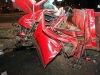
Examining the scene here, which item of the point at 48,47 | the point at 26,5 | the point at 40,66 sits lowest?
the point at 40,66

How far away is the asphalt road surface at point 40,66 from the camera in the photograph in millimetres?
3773

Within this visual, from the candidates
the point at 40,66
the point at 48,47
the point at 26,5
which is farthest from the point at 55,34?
the point at 26,5

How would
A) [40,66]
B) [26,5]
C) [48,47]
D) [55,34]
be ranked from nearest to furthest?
[48,47] → [55,34] → [40,66] → [26,5]

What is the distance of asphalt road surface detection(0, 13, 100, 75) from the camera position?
12.4ft

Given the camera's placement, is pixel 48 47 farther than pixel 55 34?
No

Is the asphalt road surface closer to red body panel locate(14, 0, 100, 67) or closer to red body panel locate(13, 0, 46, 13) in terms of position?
red body panel locate(14, 0, 100, 67)

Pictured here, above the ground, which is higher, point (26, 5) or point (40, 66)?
point (26, 5)

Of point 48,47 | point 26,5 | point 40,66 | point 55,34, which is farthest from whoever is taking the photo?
point 26,5

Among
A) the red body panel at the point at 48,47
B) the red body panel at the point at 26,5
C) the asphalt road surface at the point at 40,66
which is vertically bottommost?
the asphalt road surface at the point at 40,66

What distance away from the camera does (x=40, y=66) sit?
13.6ft

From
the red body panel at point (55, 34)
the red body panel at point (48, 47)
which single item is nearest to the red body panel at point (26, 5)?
the red body panel at point (55, 34)

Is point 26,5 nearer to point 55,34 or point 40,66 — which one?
point 55,34

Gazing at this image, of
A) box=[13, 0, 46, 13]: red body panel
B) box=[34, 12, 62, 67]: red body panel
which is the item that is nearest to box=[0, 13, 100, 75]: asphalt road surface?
box=[34, 12, 62, 67]: red body panel

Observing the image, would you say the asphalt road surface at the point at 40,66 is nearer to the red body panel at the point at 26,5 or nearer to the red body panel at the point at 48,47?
the red body panel at the point at 48,47
